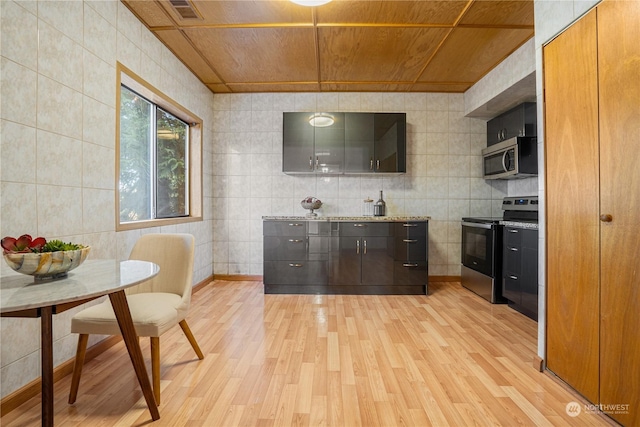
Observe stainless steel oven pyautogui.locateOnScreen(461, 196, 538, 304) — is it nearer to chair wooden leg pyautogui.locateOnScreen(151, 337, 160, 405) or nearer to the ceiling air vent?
chair wooden leg pyautogui.locateOnScreen(151, 337, 160, 405)

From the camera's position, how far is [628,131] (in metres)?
1.40

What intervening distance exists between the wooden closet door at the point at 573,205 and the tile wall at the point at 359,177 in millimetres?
2357

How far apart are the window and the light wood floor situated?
1.12 meters

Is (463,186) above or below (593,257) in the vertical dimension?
above

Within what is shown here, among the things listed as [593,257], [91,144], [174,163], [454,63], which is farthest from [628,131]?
[174,163]

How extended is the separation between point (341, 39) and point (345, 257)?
227cm

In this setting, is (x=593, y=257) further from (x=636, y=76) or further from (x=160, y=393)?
(x=160, y=393)

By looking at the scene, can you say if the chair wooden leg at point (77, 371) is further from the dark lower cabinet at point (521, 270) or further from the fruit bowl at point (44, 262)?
the dark lower cabinet at point (521, 270)

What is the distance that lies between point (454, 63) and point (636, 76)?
2.30 metres

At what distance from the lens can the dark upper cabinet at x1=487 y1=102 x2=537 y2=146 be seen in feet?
11.0

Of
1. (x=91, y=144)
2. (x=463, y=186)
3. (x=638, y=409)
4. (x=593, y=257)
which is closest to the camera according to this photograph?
(x=638, y=409)

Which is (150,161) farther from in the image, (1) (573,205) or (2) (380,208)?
(1) (573,205)

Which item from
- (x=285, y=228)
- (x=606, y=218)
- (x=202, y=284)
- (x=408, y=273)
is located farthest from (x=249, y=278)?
(x=606, y=218)

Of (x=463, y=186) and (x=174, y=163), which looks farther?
(x=463, y=186)
